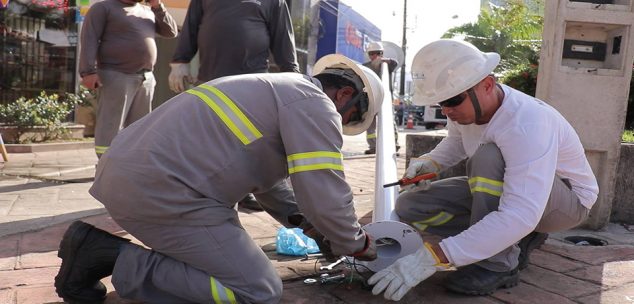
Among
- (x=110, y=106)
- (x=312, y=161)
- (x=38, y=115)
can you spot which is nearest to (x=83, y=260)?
(x=312, y=161)

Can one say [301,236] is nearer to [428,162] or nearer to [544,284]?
[428,162]

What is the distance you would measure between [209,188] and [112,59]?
2798 mm

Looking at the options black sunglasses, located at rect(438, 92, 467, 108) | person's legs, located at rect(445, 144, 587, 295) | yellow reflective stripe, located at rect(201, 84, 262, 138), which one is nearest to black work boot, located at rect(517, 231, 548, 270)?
person's legs, located at rect(445, 144, 587, 295)

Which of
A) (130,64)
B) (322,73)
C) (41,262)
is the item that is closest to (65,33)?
(130,64)

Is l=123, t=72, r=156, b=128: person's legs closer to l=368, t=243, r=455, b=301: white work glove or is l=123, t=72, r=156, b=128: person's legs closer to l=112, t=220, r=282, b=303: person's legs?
l=112, t=220, r=282, b=303: person's legs

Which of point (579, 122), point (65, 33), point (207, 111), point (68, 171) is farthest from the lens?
point (65, 33)

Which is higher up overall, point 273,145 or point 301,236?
point 273,145

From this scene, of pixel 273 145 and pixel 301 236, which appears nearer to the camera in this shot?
pixel 273 145

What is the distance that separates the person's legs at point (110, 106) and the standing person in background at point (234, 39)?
2.23 feet

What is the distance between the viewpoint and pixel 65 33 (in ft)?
28.7

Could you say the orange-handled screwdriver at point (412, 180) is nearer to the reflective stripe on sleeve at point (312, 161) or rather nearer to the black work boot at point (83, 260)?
the reflective stripe on sleeve at point (312, 161)

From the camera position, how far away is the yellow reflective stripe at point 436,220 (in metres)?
3.06

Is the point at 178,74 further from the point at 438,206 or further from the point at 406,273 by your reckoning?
the point at 406,273

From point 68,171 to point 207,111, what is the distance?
4171 millimetres
